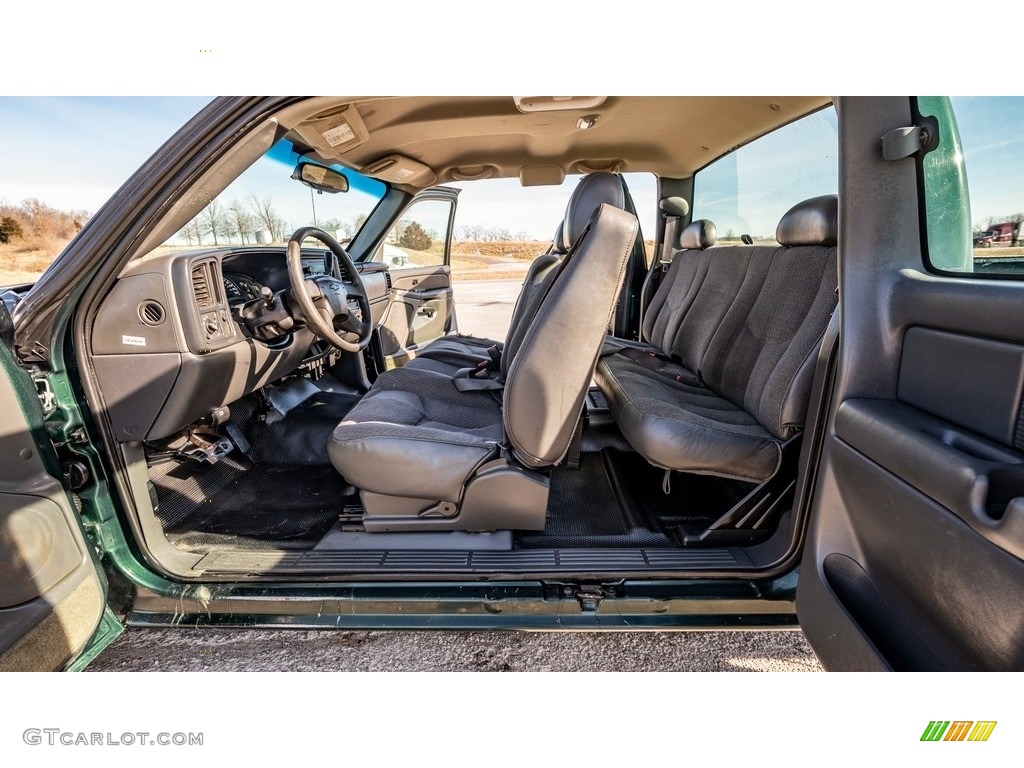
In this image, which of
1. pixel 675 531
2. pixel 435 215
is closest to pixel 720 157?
pixel 435 215

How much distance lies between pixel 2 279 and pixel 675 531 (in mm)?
2527

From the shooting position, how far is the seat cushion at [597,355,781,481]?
1.44 meters

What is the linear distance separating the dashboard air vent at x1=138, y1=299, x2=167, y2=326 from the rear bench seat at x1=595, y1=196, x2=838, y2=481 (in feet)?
4.58

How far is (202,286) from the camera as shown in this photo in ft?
4.99

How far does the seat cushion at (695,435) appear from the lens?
1.44 metres

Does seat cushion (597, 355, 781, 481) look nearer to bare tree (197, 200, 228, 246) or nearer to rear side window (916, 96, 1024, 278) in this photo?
rear side window (916, 96, 1024, 278)

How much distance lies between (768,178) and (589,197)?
3.17 feet

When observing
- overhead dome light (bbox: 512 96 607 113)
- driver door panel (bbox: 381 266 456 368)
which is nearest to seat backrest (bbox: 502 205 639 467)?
overhead dome light (bbox: 512 96 607 113)

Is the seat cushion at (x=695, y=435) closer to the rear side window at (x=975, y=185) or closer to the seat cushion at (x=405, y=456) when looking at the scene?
the seat cushion at (x=405, y=456)

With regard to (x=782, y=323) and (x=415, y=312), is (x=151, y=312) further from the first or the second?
(x=415, y=312)

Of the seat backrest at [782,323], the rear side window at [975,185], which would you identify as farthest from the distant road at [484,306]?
the rear side window at [975,185]

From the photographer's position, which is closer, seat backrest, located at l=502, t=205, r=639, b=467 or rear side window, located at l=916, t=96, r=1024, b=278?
rear side window, located at l=916, t=96, r=1024, b=278

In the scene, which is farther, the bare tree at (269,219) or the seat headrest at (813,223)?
the bare tree at (269,219)
